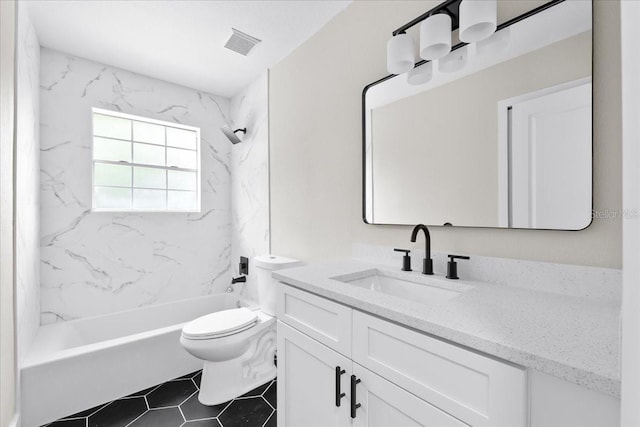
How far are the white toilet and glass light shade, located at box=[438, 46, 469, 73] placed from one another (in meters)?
1.47

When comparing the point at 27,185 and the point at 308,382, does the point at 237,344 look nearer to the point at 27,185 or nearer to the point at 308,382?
the point at 308,382

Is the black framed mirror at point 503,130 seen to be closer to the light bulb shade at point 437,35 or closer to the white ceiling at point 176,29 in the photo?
the light bulb shade at point 437,35

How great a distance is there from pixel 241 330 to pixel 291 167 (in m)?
1.21

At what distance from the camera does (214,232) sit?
10.1ft

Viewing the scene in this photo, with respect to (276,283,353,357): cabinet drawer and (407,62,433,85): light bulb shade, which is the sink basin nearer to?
(276,283,353,357): cabinet drawer

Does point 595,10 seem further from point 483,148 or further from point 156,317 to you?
point 156,317

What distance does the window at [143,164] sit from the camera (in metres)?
2.55

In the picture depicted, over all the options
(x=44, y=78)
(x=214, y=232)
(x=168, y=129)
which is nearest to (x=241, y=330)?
(x=214, y=232)

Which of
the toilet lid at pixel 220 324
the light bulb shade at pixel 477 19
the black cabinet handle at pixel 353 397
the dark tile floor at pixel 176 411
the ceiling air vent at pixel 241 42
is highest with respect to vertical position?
the ceiling air vent at pixel 241 42

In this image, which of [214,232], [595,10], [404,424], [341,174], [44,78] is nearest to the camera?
[404,424]

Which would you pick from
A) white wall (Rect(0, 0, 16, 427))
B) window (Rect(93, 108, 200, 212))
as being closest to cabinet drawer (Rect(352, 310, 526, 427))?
white wall (Rect(0, 0, 16, 427))

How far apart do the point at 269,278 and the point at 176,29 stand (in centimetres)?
184

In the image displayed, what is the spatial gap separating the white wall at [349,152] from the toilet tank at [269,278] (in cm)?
13

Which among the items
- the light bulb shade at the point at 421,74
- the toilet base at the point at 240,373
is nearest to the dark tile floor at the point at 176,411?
the toilet base at the point at 240,373
